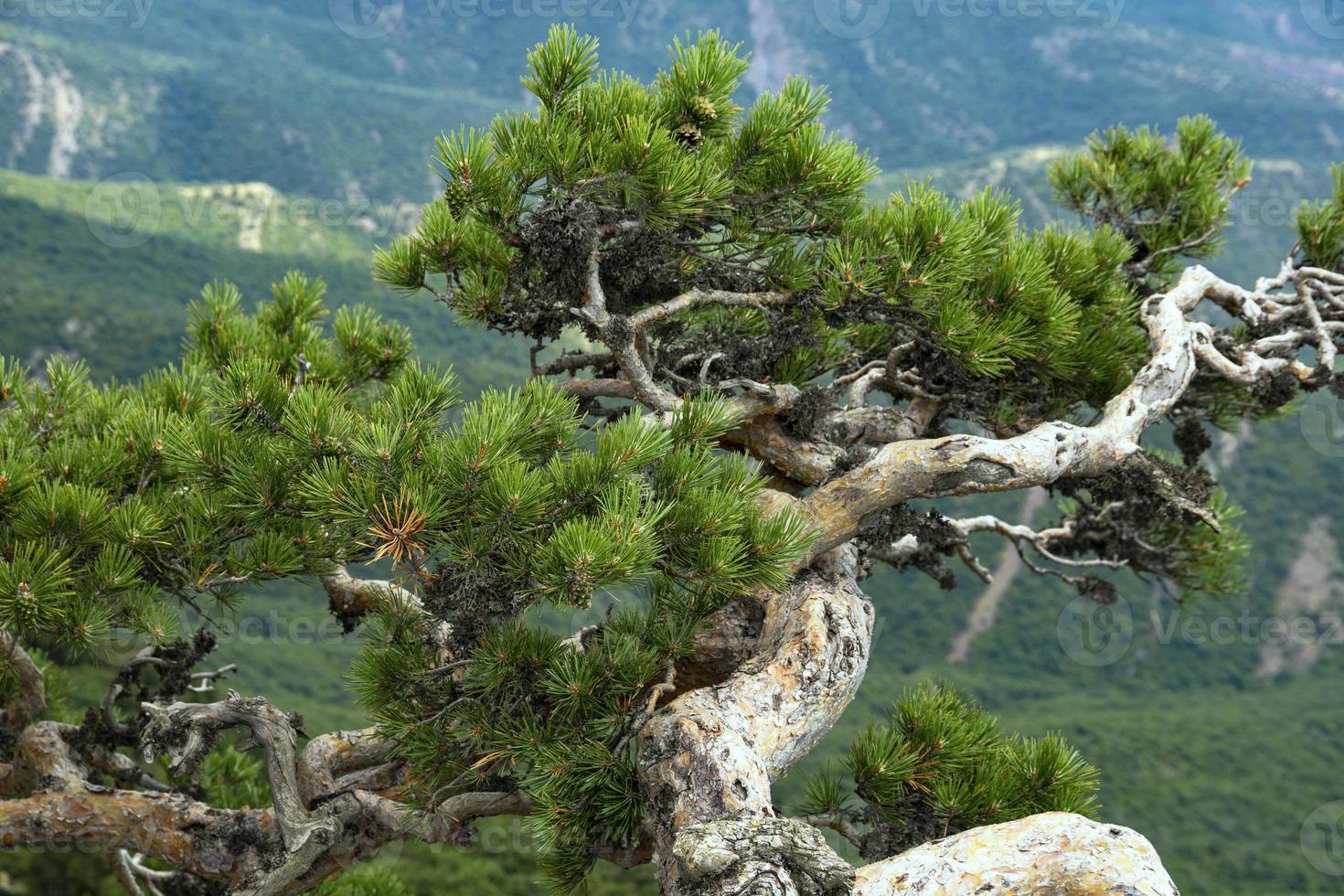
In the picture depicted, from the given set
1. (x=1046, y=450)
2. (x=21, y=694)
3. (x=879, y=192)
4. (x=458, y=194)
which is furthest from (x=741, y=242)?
(x=879, y=192)

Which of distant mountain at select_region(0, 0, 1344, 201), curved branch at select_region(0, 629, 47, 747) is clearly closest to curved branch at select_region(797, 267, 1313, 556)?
curved branch at select_region(0, 629, 47, 747)

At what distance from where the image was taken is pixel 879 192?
181ft

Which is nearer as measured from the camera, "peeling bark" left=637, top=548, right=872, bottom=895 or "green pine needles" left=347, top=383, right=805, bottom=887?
"peeling bark" left=637, top=548, right=872, bottom=895

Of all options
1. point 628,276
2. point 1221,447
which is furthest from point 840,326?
point 1221,447

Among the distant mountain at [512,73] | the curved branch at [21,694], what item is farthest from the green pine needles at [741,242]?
the distant mountain at [512,73]

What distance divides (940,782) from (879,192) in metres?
54.3

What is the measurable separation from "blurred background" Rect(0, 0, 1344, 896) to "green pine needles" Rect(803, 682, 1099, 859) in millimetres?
2487

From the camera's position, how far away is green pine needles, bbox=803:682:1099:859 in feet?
11.1

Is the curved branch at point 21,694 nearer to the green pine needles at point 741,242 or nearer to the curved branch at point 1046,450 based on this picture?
the green pine needles at point 741,242

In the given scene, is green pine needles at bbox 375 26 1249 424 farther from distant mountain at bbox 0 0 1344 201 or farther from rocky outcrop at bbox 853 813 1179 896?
distant mountain at bbox 0 0 1344 201

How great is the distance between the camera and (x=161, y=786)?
4.50 meters

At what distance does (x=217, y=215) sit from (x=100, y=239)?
6317mm

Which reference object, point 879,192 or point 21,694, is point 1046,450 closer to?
point 21,694

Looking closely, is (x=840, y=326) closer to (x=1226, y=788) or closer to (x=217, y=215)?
(x=1226, y=788)
